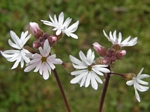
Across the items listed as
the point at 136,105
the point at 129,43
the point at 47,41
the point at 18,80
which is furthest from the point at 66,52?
the point at 47,41

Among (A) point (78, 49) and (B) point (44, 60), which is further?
(A) point (78, 49)

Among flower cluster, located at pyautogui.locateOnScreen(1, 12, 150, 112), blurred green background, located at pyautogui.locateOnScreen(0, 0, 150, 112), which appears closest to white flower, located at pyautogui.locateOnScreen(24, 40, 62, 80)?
flower cluster, located at pyautogui.locateOnScreen(1, 12, 150, 112)

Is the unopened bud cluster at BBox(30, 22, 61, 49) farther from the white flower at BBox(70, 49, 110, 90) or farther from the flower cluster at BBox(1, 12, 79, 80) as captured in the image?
the white flower at BBox(70, 49, 110, 90)

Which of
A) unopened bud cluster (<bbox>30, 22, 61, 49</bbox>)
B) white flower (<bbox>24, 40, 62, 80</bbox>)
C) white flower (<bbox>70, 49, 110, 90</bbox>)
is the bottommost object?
white flower (<bbox>70, 49, 110, 90</bbox>)

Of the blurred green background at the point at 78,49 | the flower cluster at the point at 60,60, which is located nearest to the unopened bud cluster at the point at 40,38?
the flower cluster at the point at 60,60

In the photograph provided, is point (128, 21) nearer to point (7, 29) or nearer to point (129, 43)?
point (7, 29)

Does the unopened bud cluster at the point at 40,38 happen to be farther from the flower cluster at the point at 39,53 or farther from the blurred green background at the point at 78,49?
the blurred green background at the point at 78,49

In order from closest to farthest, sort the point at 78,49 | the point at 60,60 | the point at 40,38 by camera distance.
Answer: the point at 60,60 < the point at 40,38 < the point at 78,49

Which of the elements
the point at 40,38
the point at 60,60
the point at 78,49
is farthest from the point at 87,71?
the point at 78,49

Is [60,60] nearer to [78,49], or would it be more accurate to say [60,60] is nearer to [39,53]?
[39,53]
